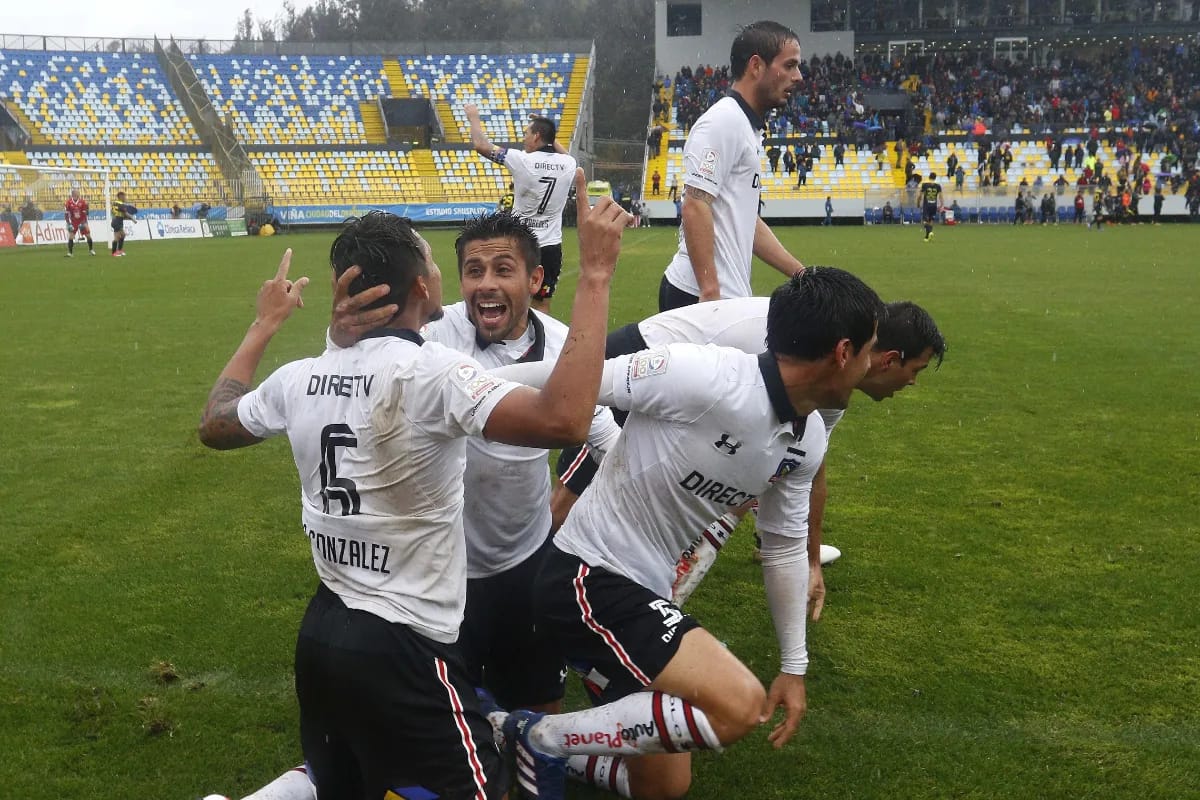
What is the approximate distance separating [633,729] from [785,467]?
3.07 feet

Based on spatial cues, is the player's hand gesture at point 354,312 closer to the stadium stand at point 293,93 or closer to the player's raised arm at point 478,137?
the player's raised arm at point 478,137

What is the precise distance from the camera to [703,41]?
52.6 metres

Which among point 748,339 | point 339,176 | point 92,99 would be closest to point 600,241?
point 748,339

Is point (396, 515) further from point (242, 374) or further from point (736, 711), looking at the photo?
point (736, 711)

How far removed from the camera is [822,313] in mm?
2988

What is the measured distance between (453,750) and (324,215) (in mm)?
44332

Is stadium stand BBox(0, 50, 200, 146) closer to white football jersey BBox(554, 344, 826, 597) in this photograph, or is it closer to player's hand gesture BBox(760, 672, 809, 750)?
white football jersey BBox(554, 344, 826, 597)

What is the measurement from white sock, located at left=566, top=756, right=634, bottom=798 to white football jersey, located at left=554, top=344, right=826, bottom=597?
70 cm

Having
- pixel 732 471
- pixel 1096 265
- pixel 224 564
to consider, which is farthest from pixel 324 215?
pixel 732 471

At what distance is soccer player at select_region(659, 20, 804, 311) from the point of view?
5137 mm

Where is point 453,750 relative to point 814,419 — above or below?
below

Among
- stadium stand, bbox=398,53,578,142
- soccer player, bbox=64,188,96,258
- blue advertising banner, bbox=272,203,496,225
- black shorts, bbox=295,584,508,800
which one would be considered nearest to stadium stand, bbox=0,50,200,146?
blue advertising banner, bbox=272,203,496,225

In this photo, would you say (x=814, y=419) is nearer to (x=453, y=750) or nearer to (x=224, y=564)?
(x=453, y=750)

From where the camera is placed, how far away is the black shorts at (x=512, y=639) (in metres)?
3.76
